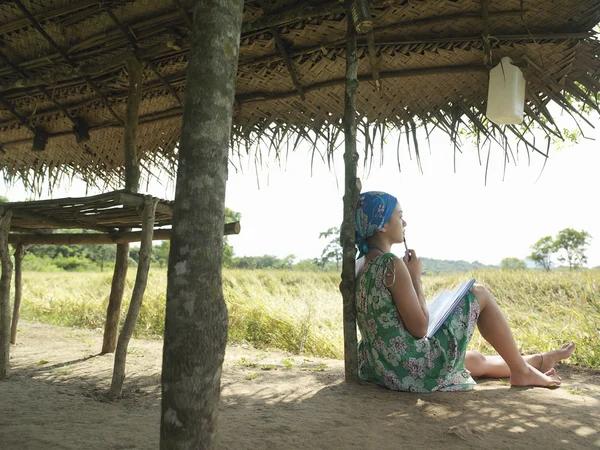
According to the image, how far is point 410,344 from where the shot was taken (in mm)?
2529

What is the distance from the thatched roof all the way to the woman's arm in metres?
1.31

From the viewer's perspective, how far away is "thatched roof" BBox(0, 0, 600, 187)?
2.86 m

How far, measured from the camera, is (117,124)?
4480mm

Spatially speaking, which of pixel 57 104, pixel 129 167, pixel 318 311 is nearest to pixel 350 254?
pixel 129 167

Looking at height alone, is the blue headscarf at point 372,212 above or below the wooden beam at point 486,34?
below

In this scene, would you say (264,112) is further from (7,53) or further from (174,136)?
(7,53)

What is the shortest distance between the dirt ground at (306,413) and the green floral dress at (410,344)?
0.09 m

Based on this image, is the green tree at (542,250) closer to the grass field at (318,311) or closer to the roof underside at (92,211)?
the grass field at (318,311)

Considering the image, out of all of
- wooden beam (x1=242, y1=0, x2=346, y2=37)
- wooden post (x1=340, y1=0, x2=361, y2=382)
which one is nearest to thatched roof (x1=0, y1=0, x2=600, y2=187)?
wooden beam (x1=242, y1=0, x2=346, y2=37)

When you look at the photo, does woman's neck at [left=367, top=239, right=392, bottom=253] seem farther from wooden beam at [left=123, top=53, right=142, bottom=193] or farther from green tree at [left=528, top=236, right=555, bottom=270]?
green tree at [left=528, top=236, right=555, bottom=270]

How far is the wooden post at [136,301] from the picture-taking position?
9.02ft

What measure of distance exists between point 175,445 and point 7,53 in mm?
3828

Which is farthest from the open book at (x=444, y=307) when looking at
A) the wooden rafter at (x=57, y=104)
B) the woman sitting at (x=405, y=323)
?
the wooden rafter at (x=57, y=104)

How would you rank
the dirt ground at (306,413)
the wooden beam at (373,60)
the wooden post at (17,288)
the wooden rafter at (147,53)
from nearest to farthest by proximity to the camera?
the dirt ground at (306,413) → the wooden rafter at (147,53) → the wooden beam at (373,60) → the wooden post at (17,288)
